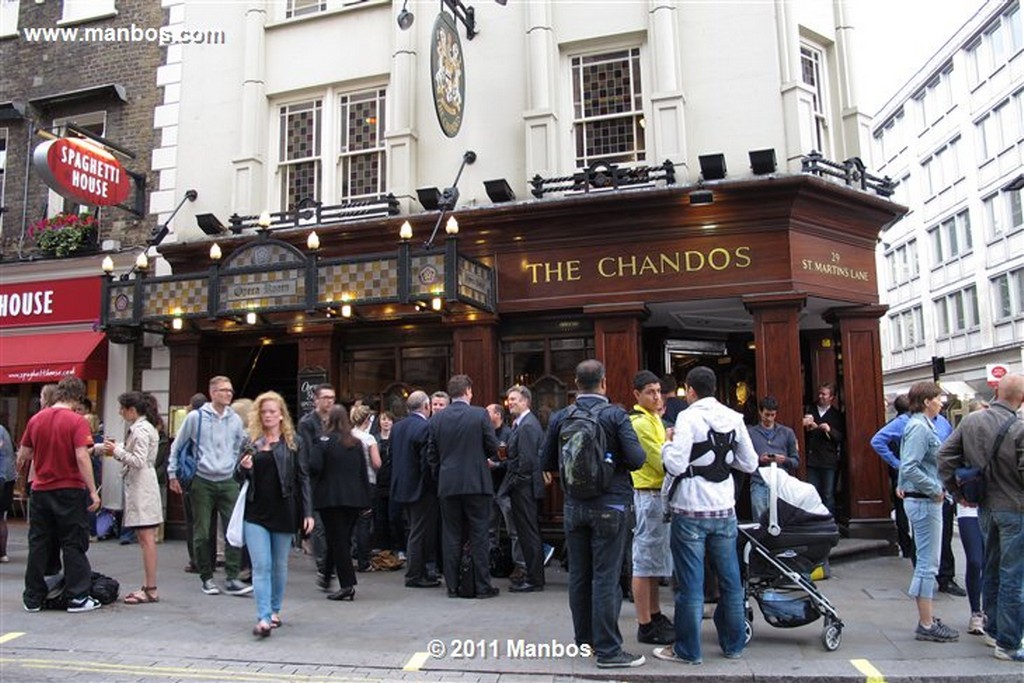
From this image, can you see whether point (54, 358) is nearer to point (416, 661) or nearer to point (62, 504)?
point (62, 504)

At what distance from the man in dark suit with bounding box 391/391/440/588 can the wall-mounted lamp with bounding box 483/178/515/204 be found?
11.8 feet

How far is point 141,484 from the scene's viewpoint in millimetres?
7410

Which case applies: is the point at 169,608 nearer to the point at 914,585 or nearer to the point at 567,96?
the point at 914,585

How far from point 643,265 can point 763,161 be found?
190 cm

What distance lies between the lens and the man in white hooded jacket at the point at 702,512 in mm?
5398

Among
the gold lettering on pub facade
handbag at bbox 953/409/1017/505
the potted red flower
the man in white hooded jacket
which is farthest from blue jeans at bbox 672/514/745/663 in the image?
the potted red flower

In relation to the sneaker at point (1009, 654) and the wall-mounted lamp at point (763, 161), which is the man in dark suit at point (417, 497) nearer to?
the sneaker at point (1009, 654)

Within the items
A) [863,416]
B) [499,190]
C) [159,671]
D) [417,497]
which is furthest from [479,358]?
[159,671]

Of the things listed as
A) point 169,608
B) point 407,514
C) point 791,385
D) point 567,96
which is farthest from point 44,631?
point 567,96

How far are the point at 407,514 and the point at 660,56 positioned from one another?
6.70 meters

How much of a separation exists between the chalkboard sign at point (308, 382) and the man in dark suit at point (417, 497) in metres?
3.40

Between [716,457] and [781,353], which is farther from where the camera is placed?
[781,353]

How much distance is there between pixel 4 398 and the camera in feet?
45.8

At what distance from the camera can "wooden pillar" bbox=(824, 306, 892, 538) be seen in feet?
33.0
